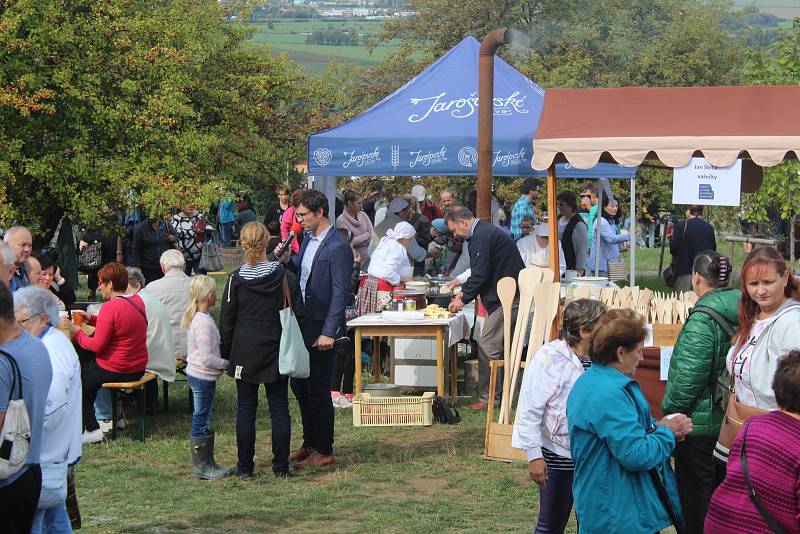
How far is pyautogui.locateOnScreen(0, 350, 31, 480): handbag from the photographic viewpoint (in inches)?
149

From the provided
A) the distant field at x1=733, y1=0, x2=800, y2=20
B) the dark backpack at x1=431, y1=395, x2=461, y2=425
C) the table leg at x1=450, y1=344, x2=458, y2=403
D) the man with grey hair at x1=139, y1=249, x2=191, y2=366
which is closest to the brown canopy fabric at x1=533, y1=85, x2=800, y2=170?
the dark backpack at x1=431, y1=395, x2=461, y2=425

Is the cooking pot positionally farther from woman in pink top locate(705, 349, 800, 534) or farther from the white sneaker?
woman in pink top locate(705, 349, 800, 534)

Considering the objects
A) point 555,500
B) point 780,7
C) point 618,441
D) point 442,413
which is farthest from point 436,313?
point 780,7

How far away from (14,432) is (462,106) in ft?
29.2

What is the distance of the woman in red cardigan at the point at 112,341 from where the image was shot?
8.48 m

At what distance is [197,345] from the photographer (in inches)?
296

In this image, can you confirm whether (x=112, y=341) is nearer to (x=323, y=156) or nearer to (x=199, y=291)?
(x=199, y=291)

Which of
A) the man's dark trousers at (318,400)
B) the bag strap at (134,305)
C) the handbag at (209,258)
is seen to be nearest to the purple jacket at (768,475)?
the man's dark trousers at (318,400)

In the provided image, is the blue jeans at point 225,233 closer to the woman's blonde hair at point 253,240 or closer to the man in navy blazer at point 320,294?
the man in navy blazer at point 320,294

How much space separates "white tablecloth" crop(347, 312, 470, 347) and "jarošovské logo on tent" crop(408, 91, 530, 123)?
264 cm

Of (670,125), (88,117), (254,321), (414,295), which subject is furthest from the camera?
(88,117)

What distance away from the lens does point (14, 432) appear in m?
3.81

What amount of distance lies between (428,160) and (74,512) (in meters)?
6.68

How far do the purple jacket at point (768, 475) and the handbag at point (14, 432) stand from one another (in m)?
2.34
